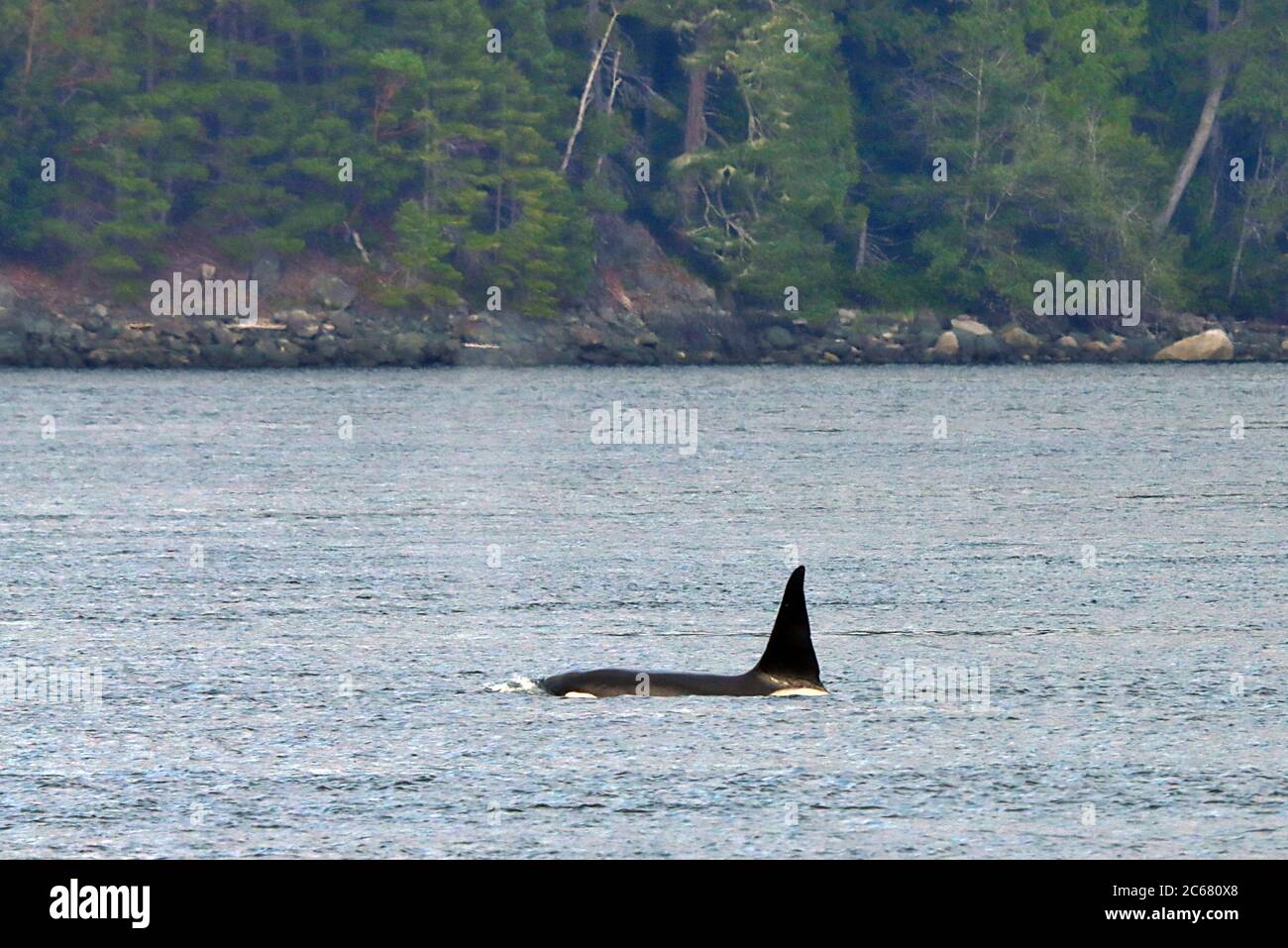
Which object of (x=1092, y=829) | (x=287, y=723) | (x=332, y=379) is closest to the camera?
(x=1092, y=829)

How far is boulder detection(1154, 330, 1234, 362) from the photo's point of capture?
9812 centimetres

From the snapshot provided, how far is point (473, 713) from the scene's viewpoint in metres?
17.2

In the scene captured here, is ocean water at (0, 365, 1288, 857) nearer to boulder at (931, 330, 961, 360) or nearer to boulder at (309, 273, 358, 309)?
boulder at (309, 273, 358, 309)

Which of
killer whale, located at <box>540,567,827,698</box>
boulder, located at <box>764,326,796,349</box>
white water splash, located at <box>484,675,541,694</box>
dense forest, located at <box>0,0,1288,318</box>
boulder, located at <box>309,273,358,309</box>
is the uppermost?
dense forest, located at <box>0,0,1288,318</box>

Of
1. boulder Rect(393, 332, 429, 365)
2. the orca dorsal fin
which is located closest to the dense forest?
boulder Rect(393, 332, 429, 365)

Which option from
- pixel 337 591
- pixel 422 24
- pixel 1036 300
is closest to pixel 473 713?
pixel 337 591

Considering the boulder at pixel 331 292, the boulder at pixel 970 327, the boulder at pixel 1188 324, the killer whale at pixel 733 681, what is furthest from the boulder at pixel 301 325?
the killer whale at pixel 733 681

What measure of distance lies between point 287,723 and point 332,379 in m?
66.4

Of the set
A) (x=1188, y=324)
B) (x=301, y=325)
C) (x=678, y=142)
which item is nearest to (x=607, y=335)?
(x=678, y=142)

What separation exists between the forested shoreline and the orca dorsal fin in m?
73.1

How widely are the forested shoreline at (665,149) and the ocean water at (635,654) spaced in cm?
4669

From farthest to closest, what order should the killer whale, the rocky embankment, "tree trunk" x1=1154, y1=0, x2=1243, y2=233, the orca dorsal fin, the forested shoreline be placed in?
"tree trunk" x1=1154, y1=0, x2=1243, y2=233, the forested shoreline, the rocky embankment, the killer whale, the orca dorsal fin
